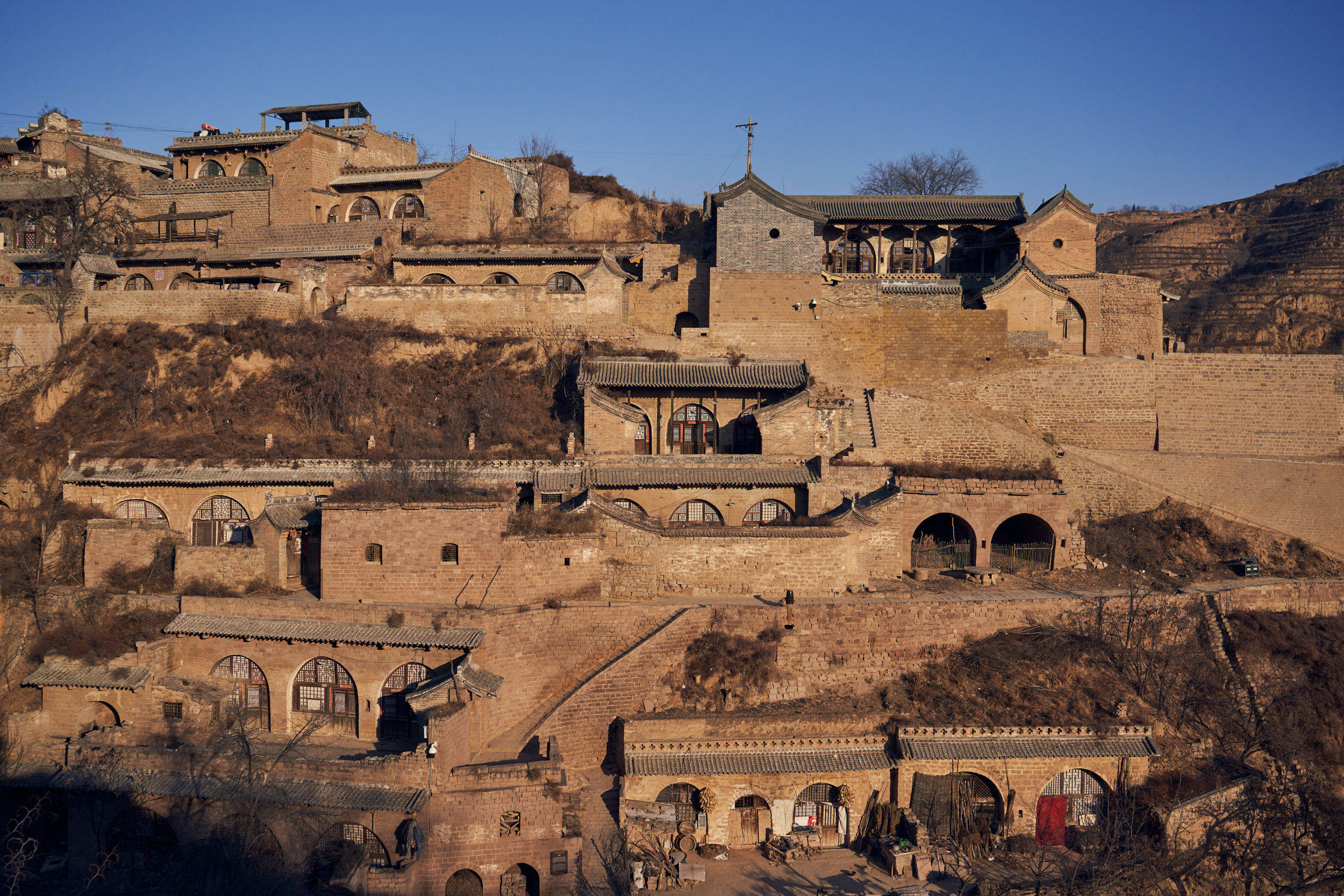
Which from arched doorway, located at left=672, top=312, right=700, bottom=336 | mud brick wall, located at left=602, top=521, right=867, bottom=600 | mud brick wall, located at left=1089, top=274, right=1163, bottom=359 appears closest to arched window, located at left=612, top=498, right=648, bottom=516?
mud brick wall, located at left=602, top=521, right=867, bottom=600

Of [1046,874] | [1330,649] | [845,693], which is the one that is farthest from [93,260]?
[1330,649]

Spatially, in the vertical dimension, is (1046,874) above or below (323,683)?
below

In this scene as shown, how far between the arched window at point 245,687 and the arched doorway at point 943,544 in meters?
16.0

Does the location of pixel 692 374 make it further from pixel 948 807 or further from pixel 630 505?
pixel 948 807

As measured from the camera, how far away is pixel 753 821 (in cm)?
1950

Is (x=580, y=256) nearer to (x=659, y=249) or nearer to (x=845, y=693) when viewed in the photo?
(x=659, y=249)

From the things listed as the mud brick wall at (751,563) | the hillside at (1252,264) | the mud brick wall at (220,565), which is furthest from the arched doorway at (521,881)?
the hillside at (1252,264)

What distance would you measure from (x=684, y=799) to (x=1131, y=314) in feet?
75.2

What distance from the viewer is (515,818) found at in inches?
693

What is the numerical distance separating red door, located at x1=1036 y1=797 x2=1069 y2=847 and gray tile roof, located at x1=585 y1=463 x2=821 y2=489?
926cm

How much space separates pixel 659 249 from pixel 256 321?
13179 millimetres

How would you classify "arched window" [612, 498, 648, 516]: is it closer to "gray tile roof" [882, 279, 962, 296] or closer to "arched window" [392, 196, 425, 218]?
"gray tile roof" [882, 279, 962, 296]

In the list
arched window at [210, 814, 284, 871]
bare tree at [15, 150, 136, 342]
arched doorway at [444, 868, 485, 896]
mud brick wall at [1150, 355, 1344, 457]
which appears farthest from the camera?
bare tree at [15, 150, 136, 342]

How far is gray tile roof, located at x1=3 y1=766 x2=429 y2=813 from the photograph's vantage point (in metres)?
17.1
